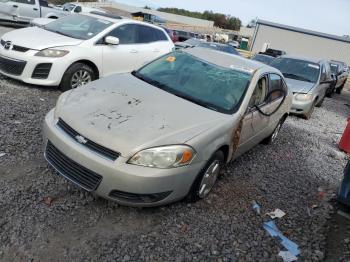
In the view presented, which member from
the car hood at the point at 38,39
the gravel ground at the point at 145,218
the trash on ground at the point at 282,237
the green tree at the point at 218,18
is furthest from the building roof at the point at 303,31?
the green tree at the point at 218,18

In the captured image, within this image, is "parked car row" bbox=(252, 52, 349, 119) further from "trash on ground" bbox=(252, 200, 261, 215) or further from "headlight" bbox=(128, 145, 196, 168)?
"headlight" bbox=(128, 145, 196, 168)

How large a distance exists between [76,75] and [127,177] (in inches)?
177

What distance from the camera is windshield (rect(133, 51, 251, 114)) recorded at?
14.1 feet

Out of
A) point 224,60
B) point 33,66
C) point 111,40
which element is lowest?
point 33,66

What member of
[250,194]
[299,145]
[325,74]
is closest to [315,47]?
[325,74]

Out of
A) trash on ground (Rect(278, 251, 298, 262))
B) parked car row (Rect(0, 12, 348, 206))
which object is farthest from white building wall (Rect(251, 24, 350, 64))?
trash on ground (Rect(278, 251, 298, 262))

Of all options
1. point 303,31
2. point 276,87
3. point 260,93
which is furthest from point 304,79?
point 303,31

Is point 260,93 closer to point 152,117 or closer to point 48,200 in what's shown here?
point 152,117

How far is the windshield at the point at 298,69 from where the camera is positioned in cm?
1035

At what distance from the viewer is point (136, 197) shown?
3.31 meters

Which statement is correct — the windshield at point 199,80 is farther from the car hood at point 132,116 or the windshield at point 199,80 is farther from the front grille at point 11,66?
the front grille at point 11,66

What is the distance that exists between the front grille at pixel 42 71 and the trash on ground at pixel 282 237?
4809 mm

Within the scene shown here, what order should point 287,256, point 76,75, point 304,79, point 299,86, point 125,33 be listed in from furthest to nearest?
point 304,79 < point 299,86 < point 125,33 < point 76,75 < point 287,256

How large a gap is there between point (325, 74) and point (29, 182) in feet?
32.3
